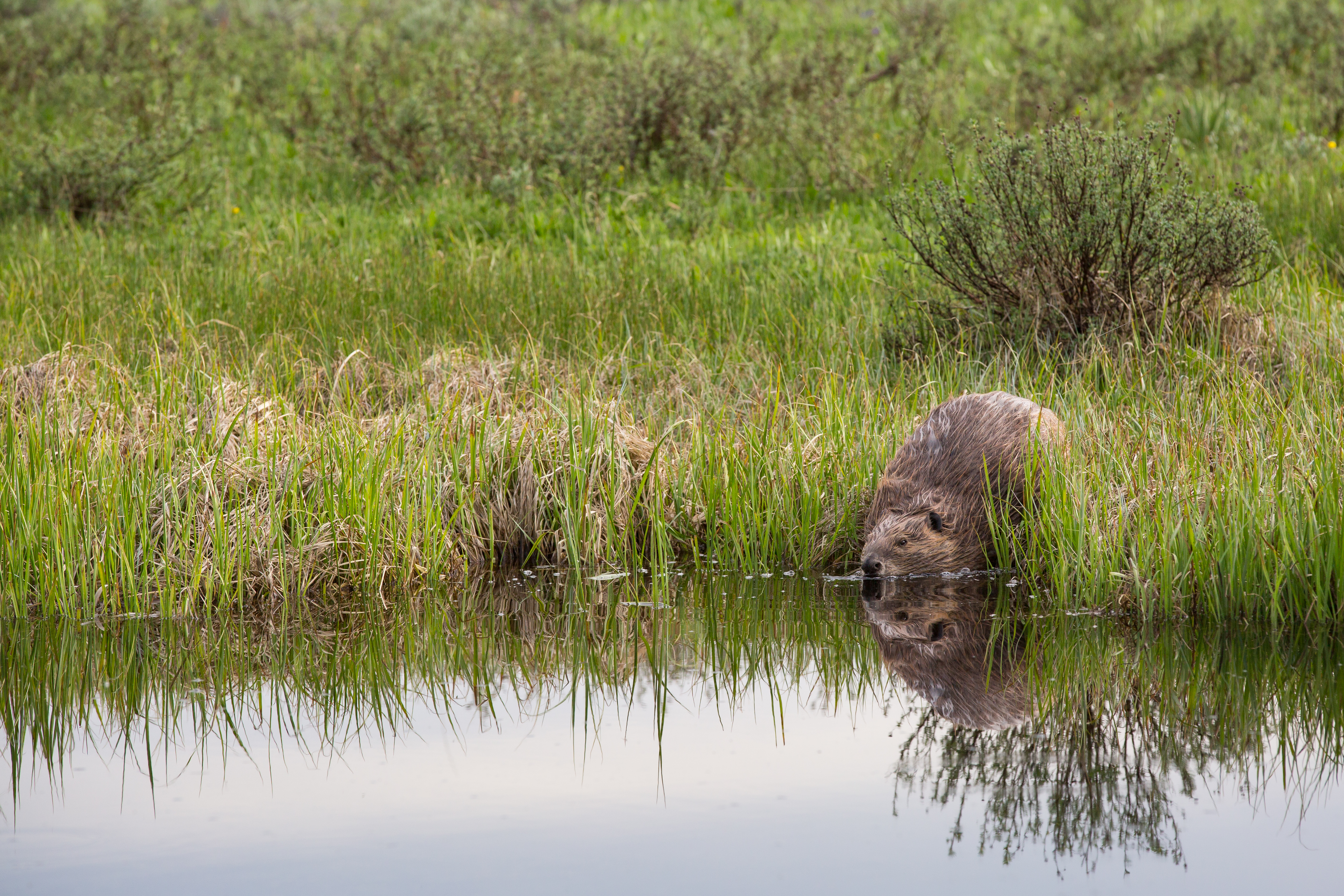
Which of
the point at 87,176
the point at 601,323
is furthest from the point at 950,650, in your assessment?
the point at 87,176

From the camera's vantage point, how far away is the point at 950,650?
4.44m

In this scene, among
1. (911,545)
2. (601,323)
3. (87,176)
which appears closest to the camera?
(911,545)

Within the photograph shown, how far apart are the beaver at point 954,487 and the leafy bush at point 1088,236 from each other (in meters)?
1.61

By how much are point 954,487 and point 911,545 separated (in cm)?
33

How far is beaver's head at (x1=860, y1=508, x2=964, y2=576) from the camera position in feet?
17.0

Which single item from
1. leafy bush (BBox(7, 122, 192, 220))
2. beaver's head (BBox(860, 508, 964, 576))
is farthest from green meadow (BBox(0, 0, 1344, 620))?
beaver's head (BBox(860, 508, 964, 576))

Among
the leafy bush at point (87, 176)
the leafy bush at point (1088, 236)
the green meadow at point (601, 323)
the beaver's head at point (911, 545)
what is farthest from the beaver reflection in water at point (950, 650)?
the leafy bush at point (87, 176)

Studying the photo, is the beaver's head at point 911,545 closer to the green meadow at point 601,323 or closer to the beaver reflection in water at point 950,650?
the beaver reflection in water at point 950,650

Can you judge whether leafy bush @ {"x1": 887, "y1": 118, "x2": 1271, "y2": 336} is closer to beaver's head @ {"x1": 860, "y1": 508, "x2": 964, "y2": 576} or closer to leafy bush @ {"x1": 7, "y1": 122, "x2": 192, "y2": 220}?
beaver's head @ {"x1": 860, "y1": 508, "x2": 964, "y2": 576}

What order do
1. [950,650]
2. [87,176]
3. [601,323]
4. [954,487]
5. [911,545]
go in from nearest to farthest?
1. [950,650]
2. [911,545]
3. [954,487]
4. [601,323]
5. [87,176]

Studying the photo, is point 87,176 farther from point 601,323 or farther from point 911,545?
point 911,545

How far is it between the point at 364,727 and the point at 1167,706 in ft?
7.47

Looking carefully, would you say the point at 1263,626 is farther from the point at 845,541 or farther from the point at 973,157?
the point at 973,157

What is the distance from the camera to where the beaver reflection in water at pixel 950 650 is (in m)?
3.91
